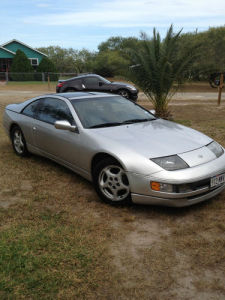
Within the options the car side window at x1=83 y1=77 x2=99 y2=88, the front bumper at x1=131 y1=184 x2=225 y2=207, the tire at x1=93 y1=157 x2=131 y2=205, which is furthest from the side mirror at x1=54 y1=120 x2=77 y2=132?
the car side window at x1=83 y1=77 x2=99 y2=88

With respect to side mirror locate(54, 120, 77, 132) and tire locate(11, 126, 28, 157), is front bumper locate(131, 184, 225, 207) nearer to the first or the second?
side mirror locate(54, 120, 77, 132)

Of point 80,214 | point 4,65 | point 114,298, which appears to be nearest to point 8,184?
point 80,214

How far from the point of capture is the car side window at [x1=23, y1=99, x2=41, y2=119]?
17.8 ft

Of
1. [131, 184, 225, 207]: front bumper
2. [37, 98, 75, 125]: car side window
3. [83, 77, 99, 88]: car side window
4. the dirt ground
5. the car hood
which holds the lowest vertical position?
the dirt ground

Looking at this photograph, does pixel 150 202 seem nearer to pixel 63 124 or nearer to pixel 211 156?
pixel 211 156

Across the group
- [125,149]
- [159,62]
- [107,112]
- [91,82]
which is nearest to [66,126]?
[107,112]

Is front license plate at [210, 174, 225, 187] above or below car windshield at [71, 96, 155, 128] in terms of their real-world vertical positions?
below

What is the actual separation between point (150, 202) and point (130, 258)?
0.85 meters

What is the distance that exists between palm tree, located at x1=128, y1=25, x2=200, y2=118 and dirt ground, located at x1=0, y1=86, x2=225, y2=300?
6.28 meters

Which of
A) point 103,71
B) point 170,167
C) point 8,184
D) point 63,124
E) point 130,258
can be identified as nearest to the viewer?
point 130,258

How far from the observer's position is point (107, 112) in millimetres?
4652

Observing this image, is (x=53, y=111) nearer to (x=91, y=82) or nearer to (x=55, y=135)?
(x=55, y=135)

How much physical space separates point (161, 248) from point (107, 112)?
90.1 inches

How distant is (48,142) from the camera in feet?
16.1
